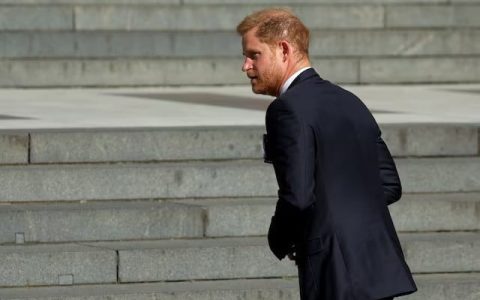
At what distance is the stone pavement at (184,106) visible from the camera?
30.1 ft

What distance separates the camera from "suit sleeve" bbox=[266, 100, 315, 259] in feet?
13.9

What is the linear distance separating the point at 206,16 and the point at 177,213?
5.83m

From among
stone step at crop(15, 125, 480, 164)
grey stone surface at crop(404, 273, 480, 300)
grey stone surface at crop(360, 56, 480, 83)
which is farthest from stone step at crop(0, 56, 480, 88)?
grey stone surface at crop(404, 273, 480, 300)

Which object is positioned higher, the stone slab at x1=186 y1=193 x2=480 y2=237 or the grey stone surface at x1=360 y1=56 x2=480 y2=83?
the grey stone surface at x1=360 y1=56 x2=480 y2=83

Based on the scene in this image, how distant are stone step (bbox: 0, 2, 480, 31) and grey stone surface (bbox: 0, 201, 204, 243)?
533 centimetres

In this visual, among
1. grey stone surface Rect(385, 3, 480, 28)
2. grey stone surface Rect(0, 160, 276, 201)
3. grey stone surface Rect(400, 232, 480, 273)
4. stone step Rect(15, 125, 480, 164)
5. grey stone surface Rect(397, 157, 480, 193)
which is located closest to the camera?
grey stone surface Rect(400, 232, 480, 273)

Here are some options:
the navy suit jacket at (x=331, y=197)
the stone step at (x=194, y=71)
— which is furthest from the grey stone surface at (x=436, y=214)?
the stone step at (x=194, y=71)

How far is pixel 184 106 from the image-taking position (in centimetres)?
1055

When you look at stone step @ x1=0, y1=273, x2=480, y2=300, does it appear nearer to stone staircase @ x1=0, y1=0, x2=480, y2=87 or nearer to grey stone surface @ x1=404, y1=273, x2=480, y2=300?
grey stone surface @ x1=404, y1=273, x2=480, y2=300

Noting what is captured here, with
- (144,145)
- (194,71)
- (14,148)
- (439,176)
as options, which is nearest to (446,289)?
(439,176)

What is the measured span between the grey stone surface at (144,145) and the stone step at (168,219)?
40 cm

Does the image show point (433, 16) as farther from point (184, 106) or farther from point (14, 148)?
point (14, 148)

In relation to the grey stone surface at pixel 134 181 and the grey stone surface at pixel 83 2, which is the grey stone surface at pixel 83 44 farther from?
the grey stone surface at pixel 134 181

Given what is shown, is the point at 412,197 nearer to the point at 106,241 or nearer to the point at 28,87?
the point at 106,241
